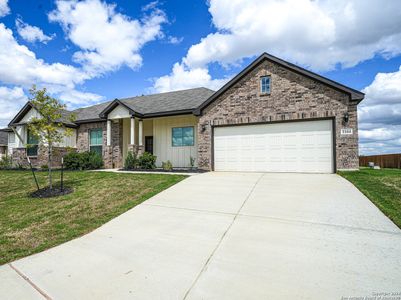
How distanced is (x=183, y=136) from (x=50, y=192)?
8.20m

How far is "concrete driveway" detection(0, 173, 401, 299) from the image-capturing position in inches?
106

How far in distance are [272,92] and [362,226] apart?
801 centimetres

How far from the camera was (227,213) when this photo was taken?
210 inches

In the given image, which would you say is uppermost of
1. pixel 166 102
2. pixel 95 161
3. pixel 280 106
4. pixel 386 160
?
pixel 166 102

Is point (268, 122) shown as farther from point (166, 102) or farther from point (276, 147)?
point (166, 102)

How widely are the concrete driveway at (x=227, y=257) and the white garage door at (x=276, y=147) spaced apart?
4665 millimetres

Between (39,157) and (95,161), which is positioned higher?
(39,157)

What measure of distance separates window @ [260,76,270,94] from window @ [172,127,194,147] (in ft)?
16.5

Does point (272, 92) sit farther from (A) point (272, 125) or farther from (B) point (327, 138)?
(B) point (327, 138)

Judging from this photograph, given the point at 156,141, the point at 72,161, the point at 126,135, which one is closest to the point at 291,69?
the point at 156,141

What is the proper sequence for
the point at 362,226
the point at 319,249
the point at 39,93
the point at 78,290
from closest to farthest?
the point at 78,290 < the point at 319,249 < the point at 362,226 < the point at 39,93

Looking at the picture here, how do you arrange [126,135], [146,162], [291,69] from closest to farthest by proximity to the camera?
[291,69] → [146,162] → [126,135]

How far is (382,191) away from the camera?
671 centimetres

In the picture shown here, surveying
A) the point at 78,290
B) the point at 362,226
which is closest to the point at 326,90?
the point at 362,226
